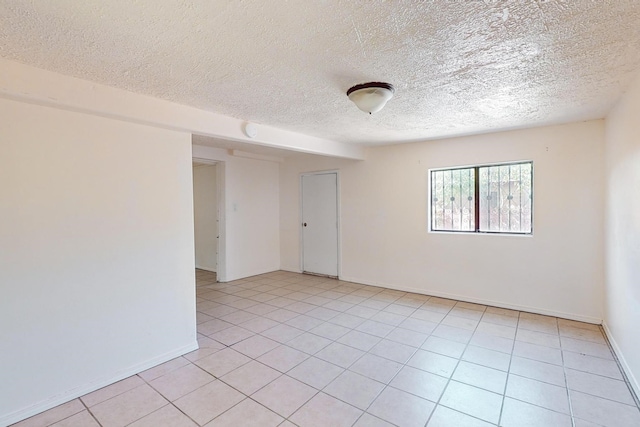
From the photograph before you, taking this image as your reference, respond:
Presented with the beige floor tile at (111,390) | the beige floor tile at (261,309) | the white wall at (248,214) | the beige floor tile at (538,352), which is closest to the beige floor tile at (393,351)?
the beige floor tile at (538,352)

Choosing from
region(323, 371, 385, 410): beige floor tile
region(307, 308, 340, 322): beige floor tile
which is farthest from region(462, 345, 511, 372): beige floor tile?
region(307, 308, 340, 322): beige floor tile

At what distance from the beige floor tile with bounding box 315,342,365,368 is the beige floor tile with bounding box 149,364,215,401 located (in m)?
0.96

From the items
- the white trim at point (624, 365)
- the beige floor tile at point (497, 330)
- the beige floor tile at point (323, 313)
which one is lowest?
the beige floor tile at point (497, 330)

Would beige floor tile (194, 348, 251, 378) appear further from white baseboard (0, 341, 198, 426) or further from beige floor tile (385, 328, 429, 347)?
beige floor tile (385, 328, 429, 347)

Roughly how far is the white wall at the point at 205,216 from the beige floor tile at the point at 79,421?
4.28 metres

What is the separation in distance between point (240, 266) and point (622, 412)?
4963mm

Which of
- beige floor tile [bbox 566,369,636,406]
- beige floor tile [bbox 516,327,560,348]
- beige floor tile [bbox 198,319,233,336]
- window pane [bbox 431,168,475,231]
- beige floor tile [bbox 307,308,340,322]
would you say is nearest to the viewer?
beige floor tile [bbox 566,369,636,406]

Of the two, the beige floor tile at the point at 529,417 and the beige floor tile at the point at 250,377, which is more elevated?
the beige floor tile at the point at 250,377

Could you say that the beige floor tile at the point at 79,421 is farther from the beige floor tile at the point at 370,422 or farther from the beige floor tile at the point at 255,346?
the beige floor tile at the point at 370,422

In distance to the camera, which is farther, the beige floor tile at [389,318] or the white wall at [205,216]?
the white wall at [205,216]

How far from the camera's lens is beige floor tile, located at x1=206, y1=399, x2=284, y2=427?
190 centimetres

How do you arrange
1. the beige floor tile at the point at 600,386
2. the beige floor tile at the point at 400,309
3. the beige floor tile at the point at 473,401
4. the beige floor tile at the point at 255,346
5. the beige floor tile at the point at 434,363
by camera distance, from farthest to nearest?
the beige floor tile at the point at 400,309 < the beige floor tile at the point at 255,346 < the beige floor tile at the point at 434,363 < the beige floor tile at the point at 600,386 < the beige floor tile at the point at 473,401

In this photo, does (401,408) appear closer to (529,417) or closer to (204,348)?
(529,417)

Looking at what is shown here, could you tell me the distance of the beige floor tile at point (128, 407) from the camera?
196 centimetres
